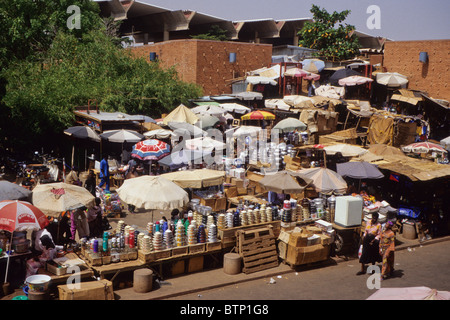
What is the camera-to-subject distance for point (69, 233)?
10898 millimetres

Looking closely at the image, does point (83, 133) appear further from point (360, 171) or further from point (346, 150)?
point (360, 171)

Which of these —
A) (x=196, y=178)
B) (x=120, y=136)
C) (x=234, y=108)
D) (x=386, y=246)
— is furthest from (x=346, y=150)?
(x=234, y=108)

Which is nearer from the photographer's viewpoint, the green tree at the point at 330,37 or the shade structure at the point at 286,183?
the shade structure at the point at 286,183

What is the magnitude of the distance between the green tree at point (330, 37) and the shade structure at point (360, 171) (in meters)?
24.8

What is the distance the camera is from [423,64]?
94.6 feet

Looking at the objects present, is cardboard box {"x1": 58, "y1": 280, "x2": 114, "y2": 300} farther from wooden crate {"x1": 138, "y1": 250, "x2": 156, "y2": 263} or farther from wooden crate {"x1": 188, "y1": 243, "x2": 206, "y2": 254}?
wooden crate {"x1": 188, "y1": 243, "x2": 206, "y2": 254}

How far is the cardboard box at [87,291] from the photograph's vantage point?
27.0ft

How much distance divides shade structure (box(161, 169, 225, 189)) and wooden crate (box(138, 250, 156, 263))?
2877 millimetres

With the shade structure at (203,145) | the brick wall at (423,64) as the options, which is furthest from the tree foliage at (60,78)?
the brick wall at (423,64)

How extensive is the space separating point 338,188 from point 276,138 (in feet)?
27.0

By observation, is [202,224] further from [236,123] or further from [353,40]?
[353,40]

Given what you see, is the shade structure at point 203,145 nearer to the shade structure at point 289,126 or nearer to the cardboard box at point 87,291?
the shade structure at point 289,126

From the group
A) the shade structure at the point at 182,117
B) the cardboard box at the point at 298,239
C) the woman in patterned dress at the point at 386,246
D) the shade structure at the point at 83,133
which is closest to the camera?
the woman in patterned dress at the point at 386,246

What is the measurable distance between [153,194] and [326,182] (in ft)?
17.8
